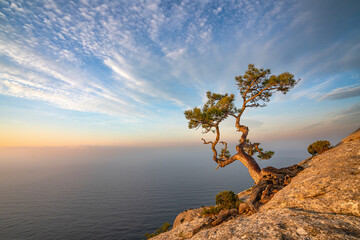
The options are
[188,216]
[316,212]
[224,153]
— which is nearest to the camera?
[316,212]

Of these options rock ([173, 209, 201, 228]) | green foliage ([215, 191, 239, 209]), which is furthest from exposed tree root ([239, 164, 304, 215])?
rock ([173, 209, 201, 228])

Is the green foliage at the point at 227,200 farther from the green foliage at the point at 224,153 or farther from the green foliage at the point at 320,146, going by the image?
the green foliage at the point at 320,146

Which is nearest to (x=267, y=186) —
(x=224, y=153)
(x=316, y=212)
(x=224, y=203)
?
(x=224, y=203)

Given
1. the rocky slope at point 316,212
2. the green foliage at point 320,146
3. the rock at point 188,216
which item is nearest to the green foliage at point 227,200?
the rock at point 188,216

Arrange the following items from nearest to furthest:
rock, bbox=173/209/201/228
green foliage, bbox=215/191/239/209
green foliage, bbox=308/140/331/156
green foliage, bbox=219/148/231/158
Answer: green foliage, bbox=215/191/239/209
rock, bbox=173/209/201/228
green foliage, bbox=308/140/331/156
green foliage, bbox=219/148/231/158

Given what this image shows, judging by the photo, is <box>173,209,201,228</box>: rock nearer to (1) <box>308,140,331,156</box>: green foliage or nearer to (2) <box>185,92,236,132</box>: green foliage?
(2) <box>185,92,236,132</box>: green foliage

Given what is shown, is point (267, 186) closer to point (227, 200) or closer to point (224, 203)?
point (227, 200)

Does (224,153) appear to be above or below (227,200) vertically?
above

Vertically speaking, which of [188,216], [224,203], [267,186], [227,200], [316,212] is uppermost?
[267,186]

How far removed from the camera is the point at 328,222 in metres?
5.57

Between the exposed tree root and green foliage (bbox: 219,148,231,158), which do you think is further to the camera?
green foliage (bbox: 219,148,231,158)

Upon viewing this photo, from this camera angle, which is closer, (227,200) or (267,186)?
(267,186)

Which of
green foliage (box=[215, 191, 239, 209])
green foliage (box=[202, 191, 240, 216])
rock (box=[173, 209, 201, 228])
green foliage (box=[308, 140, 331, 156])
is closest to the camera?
green foliage (box=[202, 191, 240, 216])

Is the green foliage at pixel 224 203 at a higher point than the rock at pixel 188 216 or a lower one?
higher
